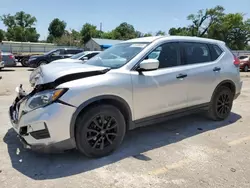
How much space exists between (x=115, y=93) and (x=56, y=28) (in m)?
87.6

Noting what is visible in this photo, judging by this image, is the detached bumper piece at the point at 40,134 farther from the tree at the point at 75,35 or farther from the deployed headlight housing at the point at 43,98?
the tree at the point at 75,35

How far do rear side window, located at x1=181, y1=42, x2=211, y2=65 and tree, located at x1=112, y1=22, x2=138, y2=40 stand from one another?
66916 millimetres

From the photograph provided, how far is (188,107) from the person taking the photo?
180 inches

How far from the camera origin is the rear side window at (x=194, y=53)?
457 centimetres

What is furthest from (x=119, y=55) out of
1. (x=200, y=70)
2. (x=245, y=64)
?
(x=245, y=64)

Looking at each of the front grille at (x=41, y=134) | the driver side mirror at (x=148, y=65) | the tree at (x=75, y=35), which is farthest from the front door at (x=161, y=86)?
the tree at (x=75, y=35)

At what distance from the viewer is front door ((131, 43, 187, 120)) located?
381 cm

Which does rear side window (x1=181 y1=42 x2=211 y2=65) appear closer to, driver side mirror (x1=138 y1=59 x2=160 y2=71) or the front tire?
driver side mirror (x1=138 y1=59 x2=160 y2=71)

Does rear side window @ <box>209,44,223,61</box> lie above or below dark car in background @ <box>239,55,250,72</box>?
above

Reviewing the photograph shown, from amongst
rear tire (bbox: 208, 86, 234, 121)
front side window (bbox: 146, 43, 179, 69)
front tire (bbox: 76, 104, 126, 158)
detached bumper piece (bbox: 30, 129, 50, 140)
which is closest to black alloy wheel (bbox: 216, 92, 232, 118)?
rear tire (bbox: 208, 86, 234, 121)

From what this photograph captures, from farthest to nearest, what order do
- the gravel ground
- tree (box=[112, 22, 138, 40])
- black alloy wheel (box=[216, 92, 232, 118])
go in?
tree (box=[112, 22, 138, 40]) → black alloy wheel (box=[216, 92, 232, 118]) → the gravel ground

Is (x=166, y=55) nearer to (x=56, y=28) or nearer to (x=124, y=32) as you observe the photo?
(x=124, y=32)

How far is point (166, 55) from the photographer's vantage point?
433cm

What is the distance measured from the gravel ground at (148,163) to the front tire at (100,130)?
15 centimetres
